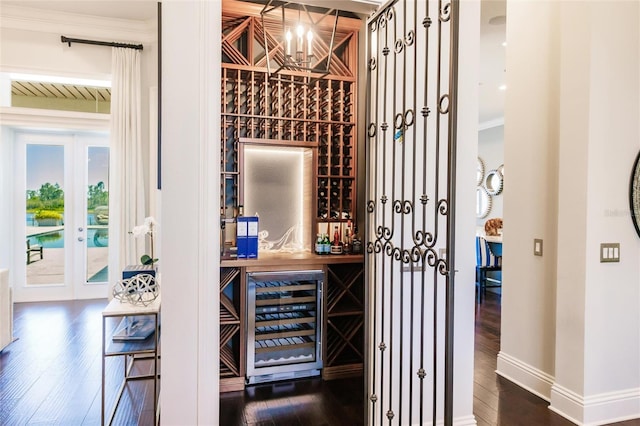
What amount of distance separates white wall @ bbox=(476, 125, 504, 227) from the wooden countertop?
225 inches

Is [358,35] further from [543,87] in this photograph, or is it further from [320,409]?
[320,409]

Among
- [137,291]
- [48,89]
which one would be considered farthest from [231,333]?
[48,89]

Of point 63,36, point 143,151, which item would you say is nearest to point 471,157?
point 143,151

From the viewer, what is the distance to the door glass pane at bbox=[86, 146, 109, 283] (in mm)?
5602

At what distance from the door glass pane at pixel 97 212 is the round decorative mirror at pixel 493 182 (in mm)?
7126

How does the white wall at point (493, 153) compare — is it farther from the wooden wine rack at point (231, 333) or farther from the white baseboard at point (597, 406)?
the wooden wine rack at point (231, 333)

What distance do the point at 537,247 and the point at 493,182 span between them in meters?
5.32

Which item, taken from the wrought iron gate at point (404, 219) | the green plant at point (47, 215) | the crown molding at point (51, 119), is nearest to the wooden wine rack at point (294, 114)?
the wrought iron gate at point (404, 219)

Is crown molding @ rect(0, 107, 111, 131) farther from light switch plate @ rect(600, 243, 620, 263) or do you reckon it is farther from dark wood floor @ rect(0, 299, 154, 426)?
light switch plate @ rect(600, 243, 620, 263)

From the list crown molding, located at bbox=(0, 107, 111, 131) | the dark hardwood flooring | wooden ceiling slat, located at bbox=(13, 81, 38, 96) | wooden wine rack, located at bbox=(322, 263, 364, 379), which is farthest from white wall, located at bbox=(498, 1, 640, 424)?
wooden ceiling slat, located at bbox=(13, 81, 38, 96)

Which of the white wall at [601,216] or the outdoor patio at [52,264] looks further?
the outdoor patio at [52,264]

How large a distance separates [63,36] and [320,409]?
5.17 m

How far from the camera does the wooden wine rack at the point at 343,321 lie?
129 inches

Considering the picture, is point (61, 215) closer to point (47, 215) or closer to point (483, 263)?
point (47, 215)
